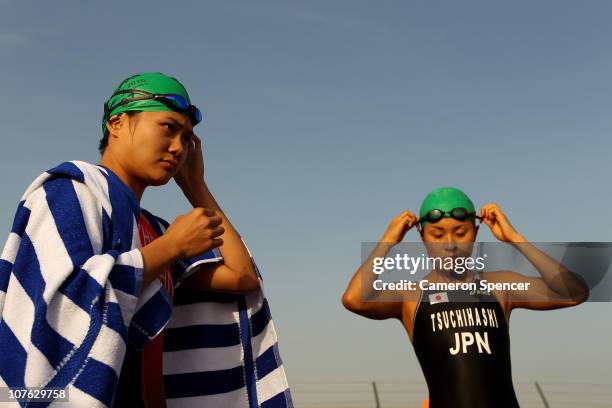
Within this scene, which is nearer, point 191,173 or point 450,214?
point 191,173

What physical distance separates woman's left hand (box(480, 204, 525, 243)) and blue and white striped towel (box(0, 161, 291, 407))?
3188 mm

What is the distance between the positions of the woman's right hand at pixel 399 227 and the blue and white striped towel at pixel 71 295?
105 inches

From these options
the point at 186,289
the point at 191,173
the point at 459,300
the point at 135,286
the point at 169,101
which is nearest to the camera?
the point at 135,286

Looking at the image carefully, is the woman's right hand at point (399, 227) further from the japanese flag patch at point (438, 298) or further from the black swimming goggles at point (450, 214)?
the japanese flag patch at point (438, 298)

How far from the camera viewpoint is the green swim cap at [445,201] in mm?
5047

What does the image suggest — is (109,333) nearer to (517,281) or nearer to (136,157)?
(136,157)

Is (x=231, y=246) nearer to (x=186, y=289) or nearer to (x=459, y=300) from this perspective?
(x=186, y=289)

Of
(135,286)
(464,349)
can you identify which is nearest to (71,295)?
(135,286)

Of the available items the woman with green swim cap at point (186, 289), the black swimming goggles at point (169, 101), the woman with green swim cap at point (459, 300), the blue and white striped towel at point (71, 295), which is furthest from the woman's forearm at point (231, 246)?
the woman with green swim cap at point (459, 300)

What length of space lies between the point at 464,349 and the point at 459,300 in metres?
0.41

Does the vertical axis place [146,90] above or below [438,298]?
above

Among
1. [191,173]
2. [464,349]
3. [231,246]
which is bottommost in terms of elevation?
[464,349]

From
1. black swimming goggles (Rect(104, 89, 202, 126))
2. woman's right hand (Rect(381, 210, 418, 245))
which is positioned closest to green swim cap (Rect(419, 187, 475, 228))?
woman's right hand (Rect(381, 210, 418, 245))

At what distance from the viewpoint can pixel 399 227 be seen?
198 inches
